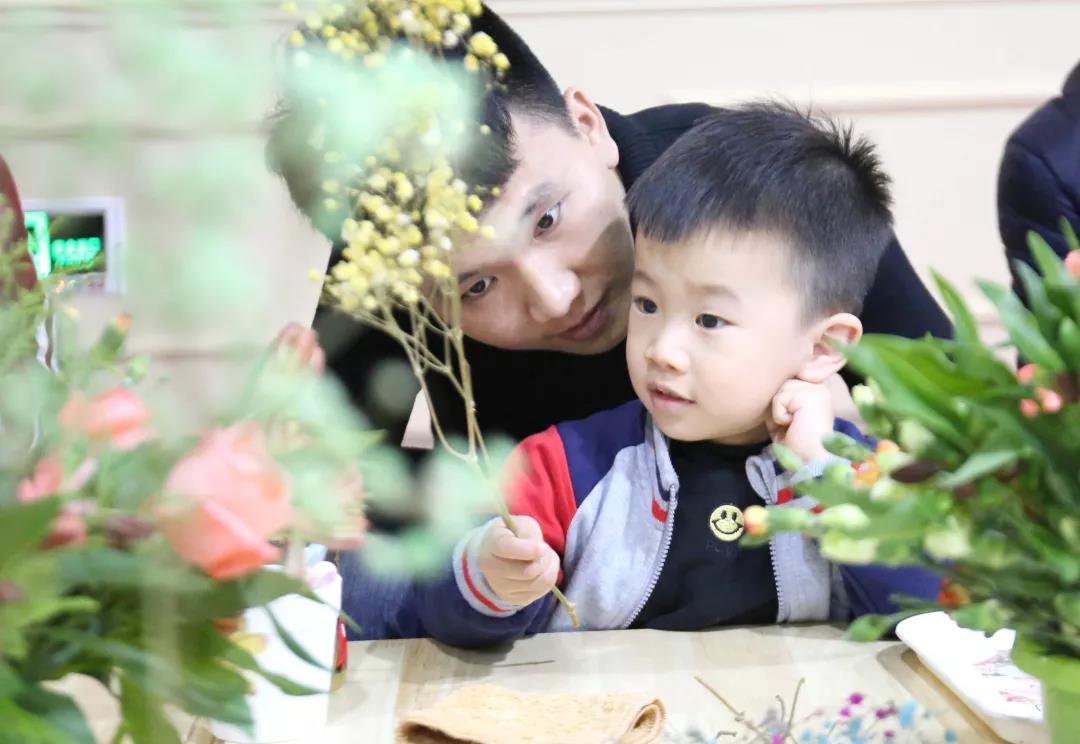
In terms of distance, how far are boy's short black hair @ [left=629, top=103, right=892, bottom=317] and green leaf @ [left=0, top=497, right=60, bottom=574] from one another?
934 mm

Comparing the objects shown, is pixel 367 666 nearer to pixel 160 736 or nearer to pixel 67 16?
pixel 160 736

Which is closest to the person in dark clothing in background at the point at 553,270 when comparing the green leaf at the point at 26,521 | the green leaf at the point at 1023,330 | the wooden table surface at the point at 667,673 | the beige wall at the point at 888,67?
the wooden table surface at the point at 667,673

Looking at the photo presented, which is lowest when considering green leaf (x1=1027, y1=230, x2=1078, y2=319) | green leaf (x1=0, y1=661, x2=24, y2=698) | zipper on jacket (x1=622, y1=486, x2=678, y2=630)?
zipper on jacket (x1=622, y1=486, x2=678, y2=630)

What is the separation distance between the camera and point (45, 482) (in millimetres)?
428

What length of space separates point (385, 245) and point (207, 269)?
0.41m

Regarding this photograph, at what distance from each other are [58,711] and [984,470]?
0.43 metres

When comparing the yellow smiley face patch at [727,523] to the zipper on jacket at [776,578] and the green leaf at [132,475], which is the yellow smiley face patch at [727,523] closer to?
the zipper on jacket at [776,578]

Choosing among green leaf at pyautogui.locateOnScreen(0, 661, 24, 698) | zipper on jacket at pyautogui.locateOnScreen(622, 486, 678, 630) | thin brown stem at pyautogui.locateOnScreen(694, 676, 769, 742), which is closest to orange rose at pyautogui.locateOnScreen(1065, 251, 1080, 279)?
thin brown stem at pyautogui.locateOnScreen(694, 676, 769, 742)

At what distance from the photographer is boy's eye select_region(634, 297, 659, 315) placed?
1.29 m

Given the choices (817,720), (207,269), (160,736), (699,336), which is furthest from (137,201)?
(699,336)

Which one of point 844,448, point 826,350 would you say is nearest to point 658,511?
point 826,350

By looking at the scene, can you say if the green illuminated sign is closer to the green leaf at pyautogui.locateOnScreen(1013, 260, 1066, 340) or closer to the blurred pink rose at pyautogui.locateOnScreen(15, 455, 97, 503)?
the blurred pink rose at pyautogui.locateOnScreen(15, 455, 97, 503)

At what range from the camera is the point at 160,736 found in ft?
1.51

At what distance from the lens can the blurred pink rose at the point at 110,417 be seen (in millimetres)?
402
